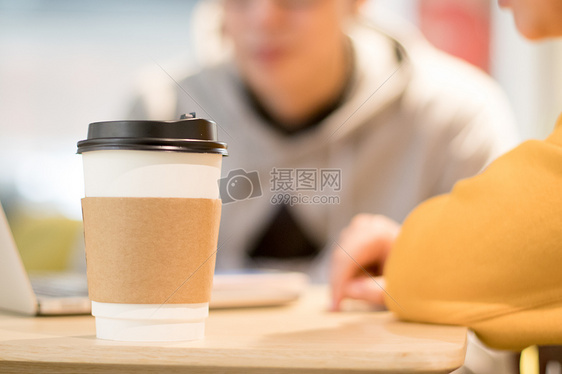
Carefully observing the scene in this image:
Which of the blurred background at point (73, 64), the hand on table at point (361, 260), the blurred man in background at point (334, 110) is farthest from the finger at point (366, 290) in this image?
the blurred background at point (73, 64)

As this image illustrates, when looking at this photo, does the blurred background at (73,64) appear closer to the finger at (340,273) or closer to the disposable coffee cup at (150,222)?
the finger at (340,273)

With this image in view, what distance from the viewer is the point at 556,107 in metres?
2.38

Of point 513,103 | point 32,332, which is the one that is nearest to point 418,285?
point 32,332

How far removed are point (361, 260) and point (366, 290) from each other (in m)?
0.06

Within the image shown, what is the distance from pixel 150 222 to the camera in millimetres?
366

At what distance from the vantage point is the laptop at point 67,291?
49 cm

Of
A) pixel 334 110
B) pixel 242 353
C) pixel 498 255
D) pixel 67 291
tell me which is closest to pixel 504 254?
pixel 498 255

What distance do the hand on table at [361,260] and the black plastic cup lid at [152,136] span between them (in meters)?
0.30

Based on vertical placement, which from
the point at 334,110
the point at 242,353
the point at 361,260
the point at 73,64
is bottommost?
the point at 242,353

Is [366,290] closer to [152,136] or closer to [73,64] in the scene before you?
[152,136]

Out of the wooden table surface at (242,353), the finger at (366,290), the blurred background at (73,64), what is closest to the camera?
the wooden table surface at (242,353)

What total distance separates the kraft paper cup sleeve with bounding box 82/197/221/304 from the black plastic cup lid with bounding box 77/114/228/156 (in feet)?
0.11

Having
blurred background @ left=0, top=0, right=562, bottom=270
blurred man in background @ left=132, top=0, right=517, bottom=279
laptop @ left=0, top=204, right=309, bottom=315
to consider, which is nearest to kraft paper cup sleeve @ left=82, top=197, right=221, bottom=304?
laptop @ left=0, top=204, right=309, bottom=315

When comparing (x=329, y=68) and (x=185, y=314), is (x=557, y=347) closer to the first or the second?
(x=185, y=314)
